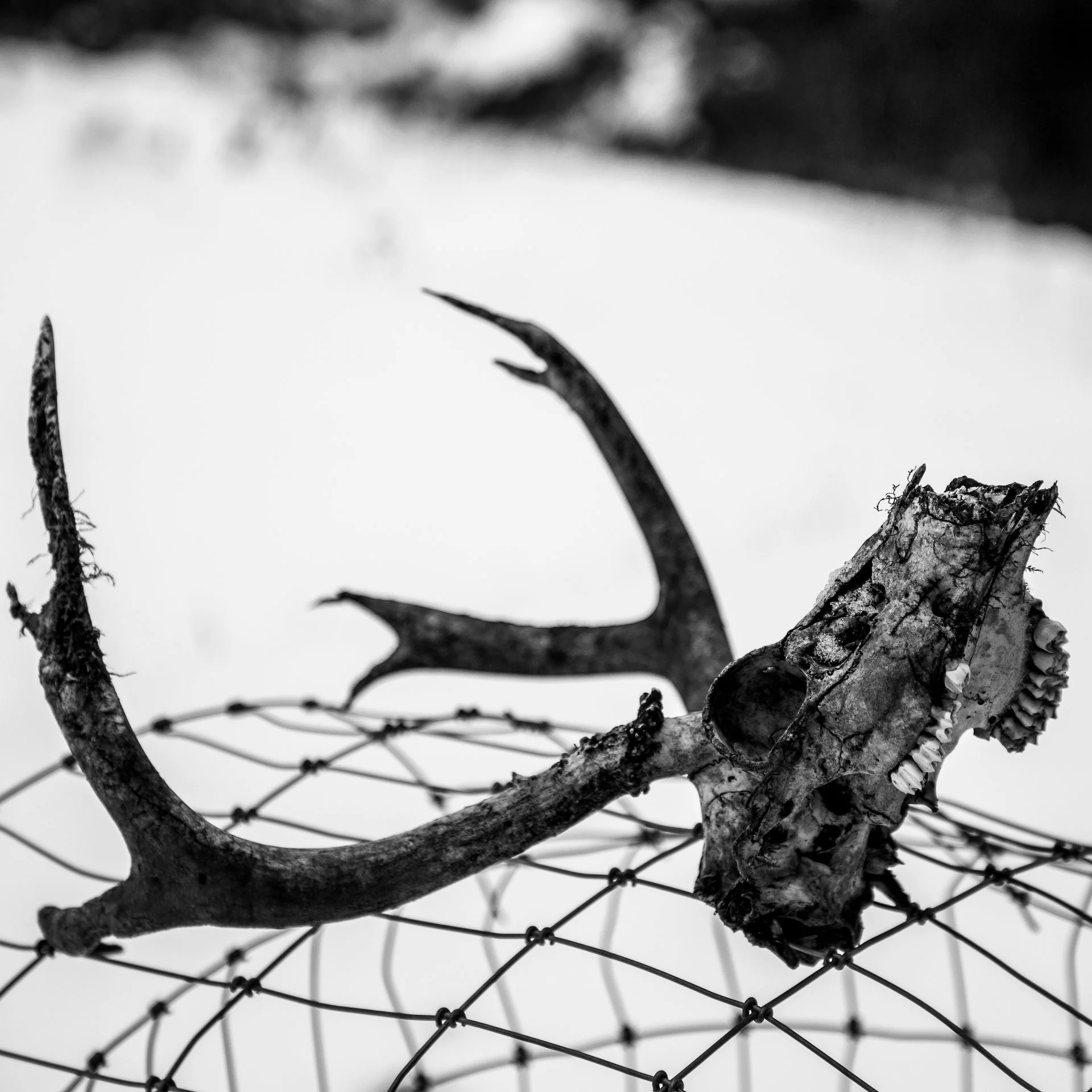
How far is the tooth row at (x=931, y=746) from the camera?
0.51 metres

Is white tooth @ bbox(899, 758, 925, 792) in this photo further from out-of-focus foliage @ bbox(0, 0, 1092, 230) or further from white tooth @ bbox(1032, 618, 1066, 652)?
out-of-focus foliage @ bbox(0, 0, 1092, 230)

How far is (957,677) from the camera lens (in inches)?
19.7

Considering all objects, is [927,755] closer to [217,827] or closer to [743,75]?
[217,827]

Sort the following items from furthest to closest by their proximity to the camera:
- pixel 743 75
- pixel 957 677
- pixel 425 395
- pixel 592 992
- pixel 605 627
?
pixel 743 75, pixel 425 395, pixel 592 992, pixel 605 627, pixel 957 677

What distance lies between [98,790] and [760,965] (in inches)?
30.8

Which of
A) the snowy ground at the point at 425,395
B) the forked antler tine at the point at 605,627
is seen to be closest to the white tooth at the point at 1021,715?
the forked antler tine at the point at 605,627

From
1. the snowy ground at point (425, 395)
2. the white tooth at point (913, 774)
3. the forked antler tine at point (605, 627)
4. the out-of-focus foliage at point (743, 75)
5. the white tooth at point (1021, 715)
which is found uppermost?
the out-of-focus foliage at point (743, 75)

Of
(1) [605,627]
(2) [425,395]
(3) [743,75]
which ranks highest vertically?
(3) [743,75]

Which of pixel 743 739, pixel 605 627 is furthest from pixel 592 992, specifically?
pixel 743 739

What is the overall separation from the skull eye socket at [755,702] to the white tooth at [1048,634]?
4.3 inches

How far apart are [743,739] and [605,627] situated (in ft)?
0.79

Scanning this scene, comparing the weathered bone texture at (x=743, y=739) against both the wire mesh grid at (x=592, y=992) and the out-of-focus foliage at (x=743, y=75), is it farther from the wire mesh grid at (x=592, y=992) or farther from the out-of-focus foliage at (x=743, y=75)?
the out-of-focus foliage at (x=743, y=75)

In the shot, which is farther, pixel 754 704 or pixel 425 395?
pixel 425 395

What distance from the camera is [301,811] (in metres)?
1.26
